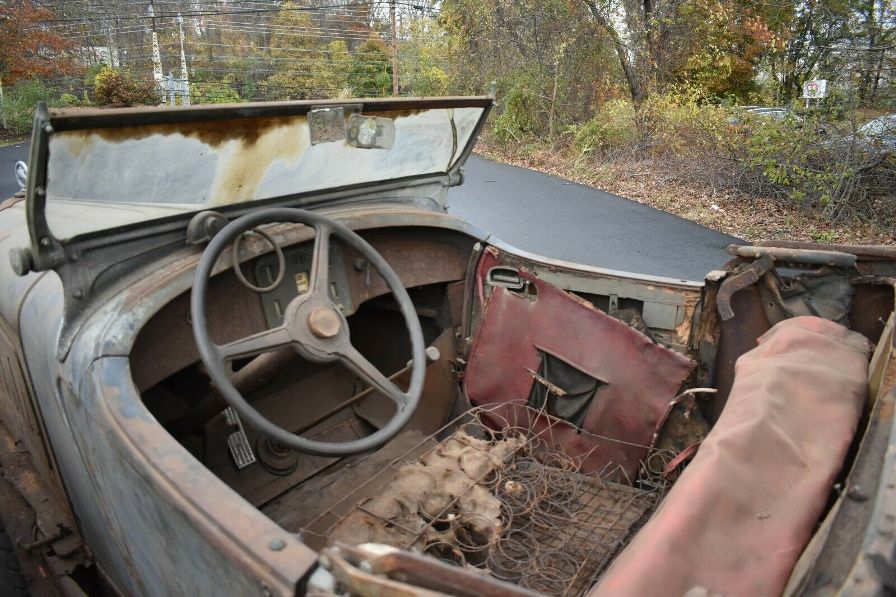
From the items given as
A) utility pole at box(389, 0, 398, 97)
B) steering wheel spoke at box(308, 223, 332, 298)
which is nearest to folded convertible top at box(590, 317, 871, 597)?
steering wheel spoke at box(308, 223, 332, 298)

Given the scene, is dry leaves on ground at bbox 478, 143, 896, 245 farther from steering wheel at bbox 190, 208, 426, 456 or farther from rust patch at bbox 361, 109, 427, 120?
steering wheel at bbox 190, 208, 426, 456

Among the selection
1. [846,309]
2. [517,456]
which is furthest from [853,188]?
→ [517,456]

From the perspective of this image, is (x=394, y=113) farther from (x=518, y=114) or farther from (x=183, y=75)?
(x=183, y=75)

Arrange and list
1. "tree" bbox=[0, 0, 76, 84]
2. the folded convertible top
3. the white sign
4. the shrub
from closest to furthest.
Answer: the folded convertible top < the white sign < "tree" bbox=[0, 0, 76, 84] < the shrub

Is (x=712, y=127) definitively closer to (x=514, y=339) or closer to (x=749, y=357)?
(x=514, y=339)

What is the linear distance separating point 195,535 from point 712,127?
9875 millimetres

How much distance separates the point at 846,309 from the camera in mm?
2436

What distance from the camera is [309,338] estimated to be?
2152 millimetres

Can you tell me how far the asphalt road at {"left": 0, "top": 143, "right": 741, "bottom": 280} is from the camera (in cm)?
675

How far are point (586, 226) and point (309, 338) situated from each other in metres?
6.34

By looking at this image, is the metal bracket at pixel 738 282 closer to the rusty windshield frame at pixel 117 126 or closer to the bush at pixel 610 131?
the rusty windshield frame at pixel 117 126

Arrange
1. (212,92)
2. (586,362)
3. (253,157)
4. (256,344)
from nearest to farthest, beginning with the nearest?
(256,344)
(253,157)
(586,362)
(212,92)

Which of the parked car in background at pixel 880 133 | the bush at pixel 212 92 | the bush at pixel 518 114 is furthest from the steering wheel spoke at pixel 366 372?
the bush at pixel 212 92

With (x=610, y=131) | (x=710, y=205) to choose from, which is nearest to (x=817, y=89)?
(x=710, y=205)
